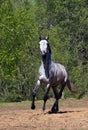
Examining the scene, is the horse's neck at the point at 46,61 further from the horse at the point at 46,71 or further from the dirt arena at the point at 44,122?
the dirt arena at the point at 44,122

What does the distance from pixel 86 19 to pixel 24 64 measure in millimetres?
12171

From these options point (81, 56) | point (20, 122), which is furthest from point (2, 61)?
point (20, 122)

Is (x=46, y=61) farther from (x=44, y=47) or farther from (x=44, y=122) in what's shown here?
(x=44, y=122)

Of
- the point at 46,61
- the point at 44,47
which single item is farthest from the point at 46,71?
the point at 44,47

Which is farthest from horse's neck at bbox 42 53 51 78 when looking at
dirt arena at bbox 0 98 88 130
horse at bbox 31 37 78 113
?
dirt arena at bbox 0 98 88 130

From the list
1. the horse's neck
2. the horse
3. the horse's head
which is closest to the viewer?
the horse's head

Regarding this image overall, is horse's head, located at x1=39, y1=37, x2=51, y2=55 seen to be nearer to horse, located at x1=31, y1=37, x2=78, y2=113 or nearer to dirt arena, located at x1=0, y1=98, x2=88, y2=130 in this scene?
horse, located at x1=31, y1=37, x2=78, y2=113

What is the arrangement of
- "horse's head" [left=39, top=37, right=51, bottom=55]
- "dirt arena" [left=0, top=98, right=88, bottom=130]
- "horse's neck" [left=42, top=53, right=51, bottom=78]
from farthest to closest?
"horse's neck" [left=42, top=53, right=51, bottom=78]
"horse's head" [left=39, top=37, right=51, bottom=55]
"dirt arena" [left=0, top=98, right=88, bottom=130]

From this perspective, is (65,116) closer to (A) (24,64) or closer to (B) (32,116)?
(B) (32,116)

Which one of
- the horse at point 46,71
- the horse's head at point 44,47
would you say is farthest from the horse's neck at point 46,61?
the horse's head at point 44,47

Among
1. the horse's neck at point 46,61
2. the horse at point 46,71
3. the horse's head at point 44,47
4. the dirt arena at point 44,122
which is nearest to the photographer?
the dirt arena at point 44,122

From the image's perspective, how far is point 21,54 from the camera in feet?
105

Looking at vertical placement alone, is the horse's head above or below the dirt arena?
above

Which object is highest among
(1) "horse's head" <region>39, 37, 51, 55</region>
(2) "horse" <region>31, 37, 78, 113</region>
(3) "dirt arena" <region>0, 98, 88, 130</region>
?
(1) "horse's head" <region>39, 37, 51, 55</region>
